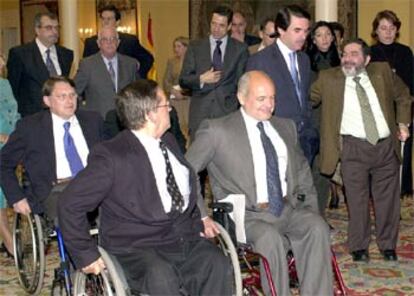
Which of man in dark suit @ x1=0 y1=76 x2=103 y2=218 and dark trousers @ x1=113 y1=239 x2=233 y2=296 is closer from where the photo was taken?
dark trousers @ x1=113 y1=239 x2=233 y2=296

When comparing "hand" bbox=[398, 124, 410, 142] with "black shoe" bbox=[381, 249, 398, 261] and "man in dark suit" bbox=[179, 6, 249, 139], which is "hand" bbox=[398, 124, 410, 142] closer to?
"black shoe" bbox=[381, 249, 398, 261]

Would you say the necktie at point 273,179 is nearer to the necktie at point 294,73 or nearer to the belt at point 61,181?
the necktie at point 294,73

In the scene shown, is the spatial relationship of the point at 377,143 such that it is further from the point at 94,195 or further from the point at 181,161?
the point at 94,195

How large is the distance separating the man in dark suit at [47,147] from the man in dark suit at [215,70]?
129 cm

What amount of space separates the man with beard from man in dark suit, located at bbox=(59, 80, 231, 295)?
1787 millimetres

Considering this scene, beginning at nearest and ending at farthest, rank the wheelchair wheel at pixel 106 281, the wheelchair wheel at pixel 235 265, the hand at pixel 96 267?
the wheelchair wheel at pixel 106 281 < the hand at pixel 96 267 < the wheelchair wheel at pixel 235 265

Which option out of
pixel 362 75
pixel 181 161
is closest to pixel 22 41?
pixel 362 75

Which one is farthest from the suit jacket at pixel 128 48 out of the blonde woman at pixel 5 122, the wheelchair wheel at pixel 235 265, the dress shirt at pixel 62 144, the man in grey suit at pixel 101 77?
the wheelchair wheel at pixel 235 265

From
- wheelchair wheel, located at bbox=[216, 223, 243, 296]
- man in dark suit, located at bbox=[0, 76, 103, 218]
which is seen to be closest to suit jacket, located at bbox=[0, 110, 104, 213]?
man in dark suit, located at bbox=[0, 76, 103, 218]

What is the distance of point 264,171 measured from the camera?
12.4 feet

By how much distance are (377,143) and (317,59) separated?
104cm

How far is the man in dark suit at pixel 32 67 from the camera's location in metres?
5.75

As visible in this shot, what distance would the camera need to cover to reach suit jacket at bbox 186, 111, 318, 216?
12.3ft

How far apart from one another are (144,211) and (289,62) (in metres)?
1.91
